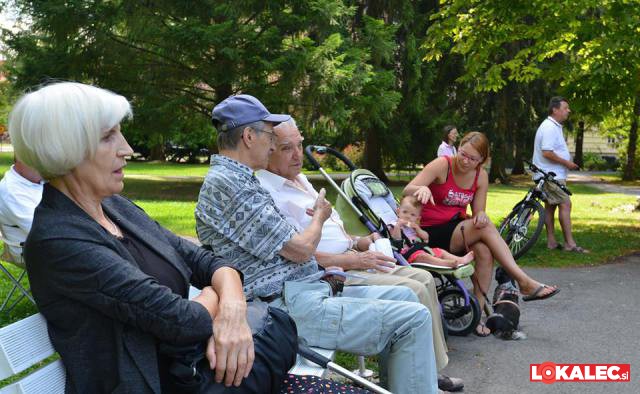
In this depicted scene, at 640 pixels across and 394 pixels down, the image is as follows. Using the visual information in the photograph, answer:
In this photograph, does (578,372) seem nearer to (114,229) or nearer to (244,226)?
(244,226)

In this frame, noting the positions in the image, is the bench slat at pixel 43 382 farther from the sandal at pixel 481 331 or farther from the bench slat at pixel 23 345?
the sandal at pixel 481 331

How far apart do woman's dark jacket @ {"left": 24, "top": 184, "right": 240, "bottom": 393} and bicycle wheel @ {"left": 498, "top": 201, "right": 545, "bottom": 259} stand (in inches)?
282

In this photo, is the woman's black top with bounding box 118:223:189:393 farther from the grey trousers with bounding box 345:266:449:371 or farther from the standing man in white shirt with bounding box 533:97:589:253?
the standing man in white shirt with bounding box 533:97:589:253

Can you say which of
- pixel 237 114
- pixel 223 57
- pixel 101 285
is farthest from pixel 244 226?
pixel 223 57

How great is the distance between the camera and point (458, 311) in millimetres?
5523

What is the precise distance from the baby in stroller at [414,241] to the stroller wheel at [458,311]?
0.30m

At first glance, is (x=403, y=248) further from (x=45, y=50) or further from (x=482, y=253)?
(x=45, y=50)

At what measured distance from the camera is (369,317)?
330 centimetres

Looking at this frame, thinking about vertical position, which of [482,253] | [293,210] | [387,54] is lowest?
[482,253]

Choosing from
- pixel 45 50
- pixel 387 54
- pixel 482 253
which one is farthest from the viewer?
pixel 387 54

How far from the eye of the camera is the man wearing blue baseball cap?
329 centimetres

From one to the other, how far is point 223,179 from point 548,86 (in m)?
24.7

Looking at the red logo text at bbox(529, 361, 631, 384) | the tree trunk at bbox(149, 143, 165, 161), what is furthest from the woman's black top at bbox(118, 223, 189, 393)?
the tree trunk at bbox(149, 143, 165, 161)

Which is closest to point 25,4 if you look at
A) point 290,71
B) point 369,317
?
point 290,71
